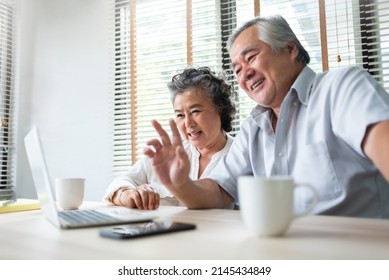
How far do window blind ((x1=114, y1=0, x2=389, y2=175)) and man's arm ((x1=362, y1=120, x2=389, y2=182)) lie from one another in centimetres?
144

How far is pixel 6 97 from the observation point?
117 inches

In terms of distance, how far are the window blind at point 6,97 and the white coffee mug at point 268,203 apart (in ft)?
9.32

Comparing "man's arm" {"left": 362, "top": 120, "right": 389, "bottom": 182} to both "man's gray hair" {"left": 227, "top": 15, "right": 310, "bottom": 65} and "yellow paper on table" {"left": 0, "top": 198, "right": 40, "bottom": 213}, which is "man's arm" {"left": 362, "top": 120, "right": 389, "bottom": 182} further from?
"yellow paper on table" {"left": 0, "top": 198, "right": 40, "bottom": 213}

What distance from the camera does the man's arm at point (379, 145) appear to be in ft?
2.54

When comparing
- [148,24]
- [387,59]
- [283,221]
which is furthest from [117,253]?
[148,24]

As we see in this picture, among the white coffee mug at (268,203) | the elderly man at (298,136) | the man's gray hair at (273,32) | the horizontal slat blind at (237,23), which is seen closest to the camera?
the white coffee mug at (268,203)

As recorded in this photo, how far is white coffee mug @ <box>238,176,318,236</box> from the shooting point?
55 cm

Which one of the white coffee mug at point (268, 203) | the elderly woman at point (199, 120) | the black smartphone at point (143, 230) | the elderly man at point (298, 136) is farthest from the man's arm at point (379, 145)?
the elderly woman at point (199, 120)

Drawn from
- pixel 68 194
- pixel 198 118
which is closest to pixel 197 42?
pixel 198 118

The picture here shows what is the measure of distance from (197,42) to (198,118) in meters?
1.08

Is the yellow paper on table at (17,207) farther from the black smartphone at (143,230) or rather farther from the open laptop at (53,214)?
the black smartphone at (143,230)

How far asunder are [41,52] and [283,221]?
116 inches

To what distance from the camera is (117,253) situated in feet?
1.69
